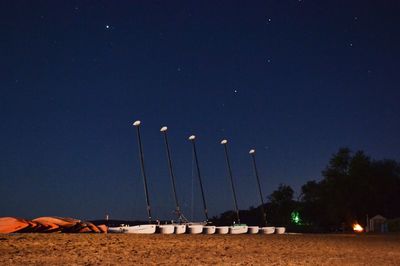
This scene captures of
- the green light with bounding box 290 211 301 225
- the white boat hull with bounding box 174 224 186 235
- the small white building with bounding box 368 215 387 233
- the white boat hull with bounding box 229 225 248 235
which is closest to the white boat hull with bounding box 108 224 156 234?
the white boat hull with bounding box 174 224 186 235

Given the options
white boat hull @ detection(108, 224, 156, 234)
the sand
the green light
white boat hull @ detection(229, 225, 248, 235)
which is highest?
the green light

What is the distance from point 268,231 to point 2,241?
923 inches

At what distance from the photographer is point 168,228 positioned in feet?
106

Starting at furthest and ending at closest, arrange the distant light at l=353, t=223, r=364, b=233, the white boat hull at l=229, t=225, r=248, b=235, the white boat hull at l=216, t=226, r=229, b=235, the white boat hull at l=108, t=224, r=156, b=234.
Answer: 1. the distant light at l=353, t=223, r=364, b=233
2. the white boat hull at l=229, t=225, r=248, b=235
3. the white boat hull at l=216, t=226, r=229, b=235
4. the white boat hull at l=108, t=224, r=156, b=234

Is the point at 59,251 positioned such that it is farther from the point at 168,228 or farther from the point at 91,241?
the point at 168,228

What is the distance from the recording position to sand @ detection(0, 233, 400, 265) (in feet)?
53.1

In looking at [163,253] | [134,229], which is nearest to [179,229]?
[134,229]

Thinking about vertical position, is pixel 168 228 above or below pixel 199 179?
below

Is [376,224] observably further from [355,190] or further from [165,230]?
[165,230]

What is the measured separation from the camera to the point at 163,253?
19.1m

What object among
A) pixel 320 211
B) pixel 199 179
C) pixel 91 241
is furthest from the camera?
pixel 320 211

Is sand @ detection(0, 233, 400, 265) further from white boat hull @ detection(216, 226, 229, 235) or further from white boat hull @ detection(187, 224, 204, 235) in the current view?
white boat hull @ detection(216, 226, 229, 235)


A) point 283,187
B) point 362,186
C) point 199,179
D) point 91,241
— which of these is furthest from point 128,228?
point 283,187

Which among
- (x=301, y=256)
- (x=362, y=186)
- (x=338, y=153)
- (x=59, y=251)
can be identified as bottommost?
(x=301, y=256)
